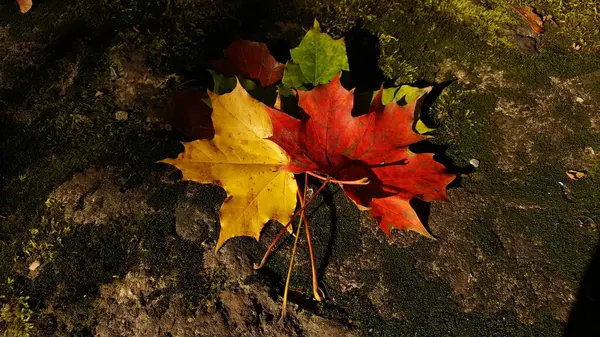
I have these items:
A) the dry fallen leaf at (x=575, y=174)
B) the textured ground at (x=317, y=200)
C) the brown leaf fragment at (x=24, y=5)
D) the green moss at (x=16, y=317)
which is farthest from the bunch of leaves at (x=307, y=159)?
the brown leaf fragment at (x=24, y=5)

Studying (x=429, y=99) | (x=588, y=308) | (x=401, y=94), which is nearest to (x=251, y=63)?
(x=401, y=94)

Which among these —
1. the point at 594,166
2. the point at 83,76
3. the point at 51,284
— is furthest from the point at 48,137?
the point at 594,166

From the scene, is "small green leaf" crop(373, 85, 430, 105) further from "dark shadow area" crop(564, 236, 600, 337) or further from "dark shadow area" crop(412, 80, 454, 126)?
"dark shadow area" crop(564, 236, 600, 337)

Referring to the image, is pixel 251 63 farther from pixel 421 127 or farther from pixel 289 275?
pixel 289 275

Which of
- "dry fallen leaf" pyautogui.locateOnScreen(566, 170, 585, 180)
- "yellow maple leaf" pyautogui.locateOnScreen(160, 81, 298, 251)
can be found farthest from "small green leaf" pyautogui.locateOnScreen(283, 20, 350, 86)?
"dry fallen leaf" pyautogui.locateOnScreen(566, 170, 585, 180)

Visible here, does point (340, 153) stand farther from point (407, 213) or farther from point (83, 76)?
point (83, 76)

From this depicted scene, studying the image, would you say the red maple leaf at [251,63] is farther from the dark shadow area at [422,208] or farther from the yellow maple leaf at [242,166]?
the dark shadow area at [422,208]

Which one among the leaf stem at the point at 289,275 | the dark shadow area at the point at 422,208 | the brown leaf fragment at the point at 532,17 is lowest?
the leaf stem at the point at 289,275
